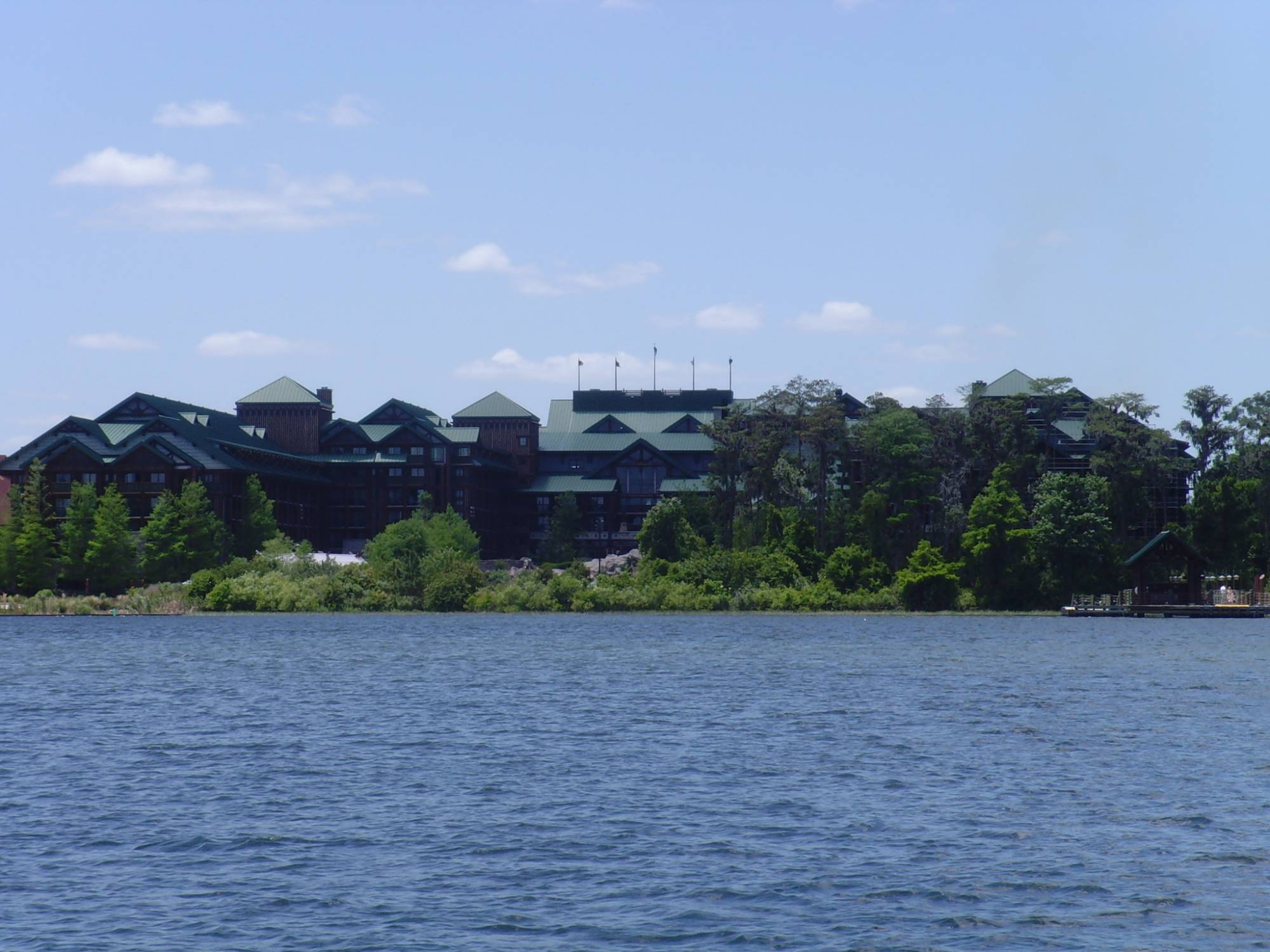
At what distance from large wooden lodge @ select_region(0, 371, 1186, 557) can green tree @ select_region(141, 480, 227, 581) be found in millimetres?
13805

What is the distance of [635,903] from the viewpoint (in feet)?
72.9

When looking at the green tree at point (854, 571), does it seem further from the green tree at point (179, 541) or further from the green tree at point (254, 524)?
the green tree at point (254, 524)

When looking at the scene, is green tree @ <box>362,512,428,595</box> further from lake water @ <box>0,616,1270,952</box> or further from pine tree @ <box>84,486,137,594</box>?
lake water @ <box>0,616,1270,952</box>

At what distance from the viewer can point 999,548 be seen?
383 ft

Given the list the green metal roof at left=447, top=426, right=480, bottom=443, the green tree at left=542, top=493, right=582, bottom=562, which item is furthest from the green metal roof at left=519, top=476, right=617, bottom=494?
A: the green metal roof at left=447, top=426, right=480, bottom=443

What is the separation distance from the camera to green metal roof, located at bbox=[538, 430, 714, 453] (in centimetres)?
18088

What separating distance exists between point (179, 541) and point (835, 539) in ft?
173

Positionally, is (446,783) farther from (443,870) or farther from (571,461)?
(571,461)

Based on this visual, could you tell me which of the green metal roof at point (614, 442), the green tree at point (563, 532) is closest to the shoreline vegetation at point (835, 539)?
the green tree at point (563, 532)

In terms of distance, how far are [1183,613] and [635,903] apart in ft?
329

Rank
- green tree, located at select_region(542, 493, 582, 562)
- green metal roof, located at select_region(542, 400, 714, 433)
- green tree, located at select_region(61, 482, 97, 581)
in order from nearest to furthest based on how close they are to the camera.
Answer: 1. green tree, located at select_region(61, 482, 97, 581)
2. green tree, located at select_region(542, 493, 582, 562)
3. green metal roof, located at select_region(542, 400, 714, 433)

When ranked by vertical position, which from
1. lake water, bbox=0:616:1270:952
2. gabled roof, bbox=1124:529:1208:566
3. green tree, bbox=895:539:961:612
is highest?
gabled roof, bbox=1124:529:1208:566

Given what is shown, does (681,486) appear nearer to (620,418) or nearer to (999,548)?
(620,418)

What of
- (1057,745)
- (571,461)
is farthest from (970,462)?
(1057,745)
